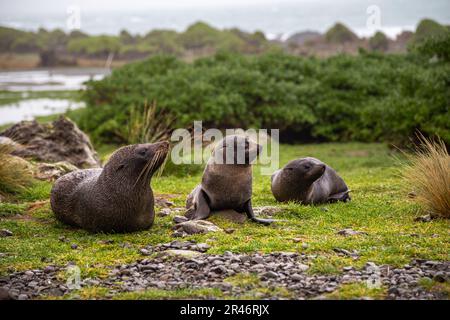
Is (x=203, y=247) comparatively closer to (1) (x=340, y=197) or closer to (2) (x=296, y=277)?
(2) (x=296, y=277)

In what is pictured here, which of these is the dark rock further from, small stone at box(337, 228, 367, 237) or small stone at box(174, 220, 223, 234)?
small stone at box(337, 228, 367, 237)

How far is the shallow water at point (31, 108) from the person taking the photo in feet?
75.3

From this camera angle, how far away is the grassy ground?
6.29 m

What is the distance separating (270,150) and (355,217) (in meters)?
7.77

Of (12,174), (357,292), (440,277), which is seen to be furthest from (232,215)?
(12,174)

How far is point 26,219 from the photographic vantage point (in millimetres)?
8453

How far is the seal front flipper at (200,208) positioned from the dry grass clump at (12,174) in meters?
3.30

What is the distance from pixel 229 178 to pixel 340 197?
7.74 feet

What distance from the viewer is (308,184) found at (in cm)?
920

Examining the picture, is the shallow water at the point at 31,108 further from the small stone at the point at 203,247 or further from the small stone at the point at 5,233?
the small stone at the point at 203,247

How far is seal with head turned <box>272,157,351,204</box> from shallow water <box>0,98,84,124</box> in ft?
46.7

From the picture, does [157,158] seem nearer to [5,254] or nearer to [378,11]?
[5,254]

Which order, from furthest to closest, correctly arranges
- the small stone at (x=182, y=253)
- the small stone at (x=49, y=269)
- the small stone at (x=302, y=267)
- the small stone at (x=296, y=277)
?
the small stone at (x=182, y=253), the small stone at (x=49, y=269), the small stone at (x=302, y=267), the small stone at (x=296, y=277)

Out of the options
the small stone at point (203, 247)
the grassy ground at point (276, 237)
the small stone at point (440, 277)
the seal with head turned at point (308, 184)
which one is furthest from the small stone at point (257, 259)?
the seal with head turned at point (308, 184)
